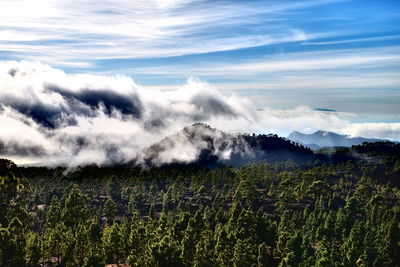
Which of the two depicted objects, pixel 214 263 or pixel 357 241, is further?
pixel 357 241

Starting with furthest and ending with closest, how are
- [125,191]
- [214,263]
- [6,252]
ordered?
1. [125,191]
2. [214,263]
3. [6,252]

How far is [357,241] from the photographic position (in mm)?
100875

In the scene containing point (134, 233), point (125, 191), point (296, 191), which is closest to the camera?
point (134, 233)

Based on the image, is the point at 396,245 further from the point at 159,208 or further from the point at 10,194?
the point at 159,208

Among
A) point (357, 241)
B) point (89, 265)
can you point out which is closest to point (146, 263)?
point (89, 265)

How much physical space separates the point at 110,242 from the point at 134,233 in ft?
23.6

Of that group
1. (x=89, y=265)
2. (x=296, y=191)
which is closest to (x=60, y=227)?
(x=89, y=265)

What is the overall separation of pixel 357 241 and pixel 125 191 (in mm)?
126159

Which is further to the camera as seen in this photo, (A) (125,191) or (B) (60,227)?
(A) (125,191)

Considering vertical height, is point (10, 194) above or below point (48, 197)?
above

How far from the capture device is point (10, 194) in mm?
58094

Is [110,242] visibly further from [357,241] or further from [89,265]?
[357,241]

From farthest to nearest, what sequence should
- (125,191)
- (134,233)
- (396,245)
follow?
(125,191)
(396,245)
(134,233)

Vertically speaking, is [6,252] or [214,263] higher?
[6,252]
